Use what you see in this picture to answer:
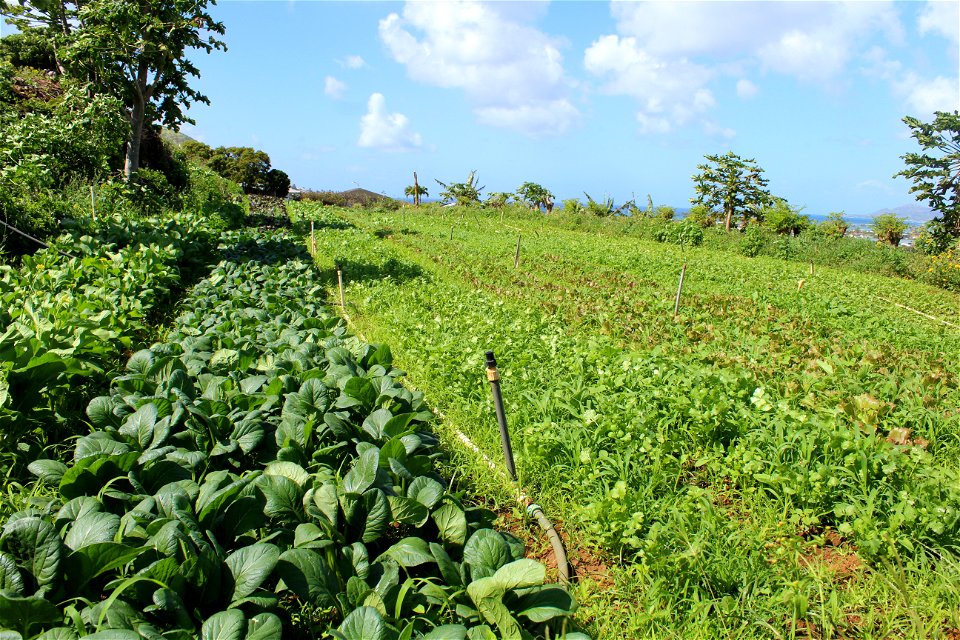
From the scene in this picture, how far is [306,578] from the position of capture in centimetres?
193

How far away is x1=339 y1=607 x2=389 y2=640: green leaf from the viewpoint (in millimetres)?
1684

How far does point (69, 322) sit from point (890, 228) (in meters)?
24.8

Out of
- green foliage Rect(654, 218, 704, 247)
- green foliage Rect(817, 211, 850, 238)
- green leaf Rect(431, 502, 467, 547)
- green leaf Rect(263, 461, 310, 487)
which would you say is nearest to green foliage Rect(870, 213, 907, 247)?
green foliage Rect(817, 211, 850, 238)

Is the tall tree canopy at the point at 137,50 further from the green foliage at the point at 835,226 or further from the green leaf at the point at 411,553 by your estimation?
the green foliage at the point at 835,226

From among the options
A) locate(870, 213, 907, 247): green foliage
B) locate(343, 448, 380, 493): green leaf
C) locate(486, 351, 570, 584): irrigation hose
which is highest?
locate(870, 213, 907, 247): green foliage

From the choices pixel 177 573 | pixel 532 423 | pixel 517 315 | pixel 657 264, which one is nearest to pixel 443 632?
pixel 177 573

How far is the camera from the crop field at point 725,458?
8.41 ft

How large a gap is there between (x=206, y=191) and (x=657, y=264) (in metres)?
14.9

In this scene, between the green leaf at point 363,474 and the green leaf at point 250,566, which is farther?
the green leaf at point 363,474

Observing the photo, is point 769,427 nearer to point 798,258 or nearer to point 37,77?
point 798,258

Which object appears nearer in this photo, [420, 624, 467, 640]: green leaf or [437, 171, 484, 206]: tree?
[420, 624, 467, 640]: green leaf

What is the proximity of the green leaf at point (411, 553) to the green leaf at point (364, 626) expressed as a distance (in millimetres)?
389

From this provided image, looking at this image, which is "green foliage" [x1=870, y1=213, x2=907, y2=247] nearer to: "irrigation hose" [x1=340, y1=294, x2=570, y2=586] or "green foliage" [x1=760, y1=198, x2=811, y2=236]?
"green foliage" [x1=760, y1=198, x2=811, y2=236]

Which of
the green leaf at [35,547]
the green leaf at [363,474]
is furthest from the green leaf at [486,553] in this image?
the green leaf at [35,547]
